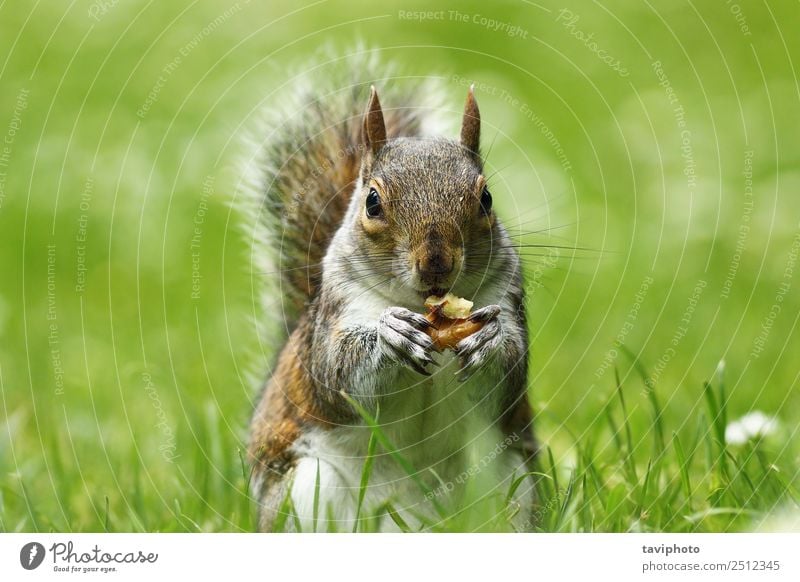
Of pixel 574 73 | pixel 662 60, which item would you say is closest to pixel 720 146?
pixel 662 60

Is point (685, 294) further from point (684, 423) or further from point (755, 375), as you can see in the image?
point (684, 423)

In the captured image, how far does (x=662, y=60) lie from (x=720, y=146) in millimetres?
392

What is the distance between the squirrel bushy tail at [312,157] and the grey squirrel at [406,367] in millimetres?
227

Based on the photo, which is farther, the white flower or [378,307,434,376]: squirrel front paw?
the white flower

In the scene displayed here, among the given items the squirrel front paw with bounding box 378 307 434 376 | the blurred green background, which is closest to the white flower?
the blurred green background

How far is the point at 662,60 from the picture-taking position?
3699 millimetres

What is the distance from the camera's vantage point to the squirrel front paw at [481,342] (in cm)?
172

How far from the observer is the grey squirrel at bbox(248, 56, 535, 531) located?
1761mm

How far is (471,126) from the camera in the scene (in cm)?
194

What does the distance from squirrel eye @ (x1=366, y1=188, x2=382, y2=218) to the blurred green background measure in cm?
37
